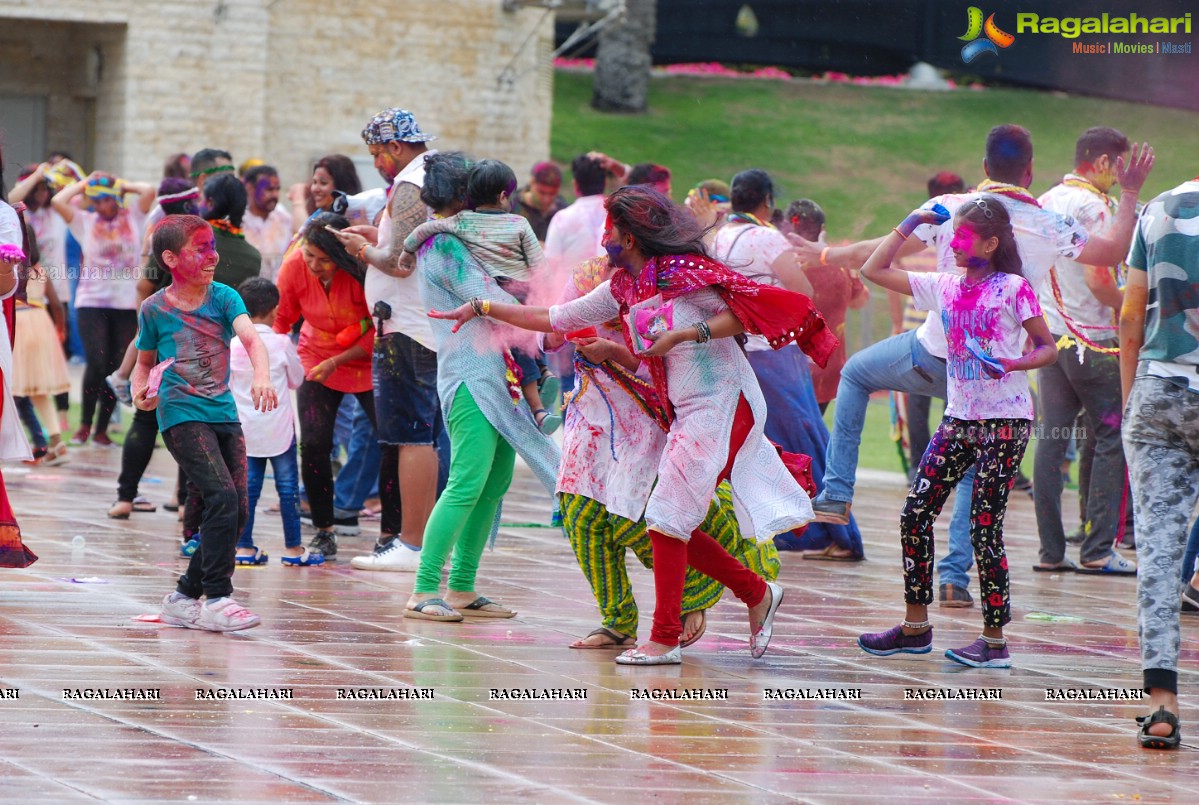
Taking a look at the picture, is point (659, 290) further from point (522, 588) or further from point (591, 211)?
point (591, 211)

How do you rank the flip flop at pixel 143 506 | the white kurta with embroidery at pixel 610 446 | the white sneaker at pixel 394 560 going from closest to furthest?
the white kurta with embroidery at pixel 610 446 < the white sneaker at pixel 394 560 < the flip flop at pixel 143 506

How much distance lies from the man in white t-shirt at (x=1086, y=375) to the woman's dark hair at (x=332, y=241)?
135 inches

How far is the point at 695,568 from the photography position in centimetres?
621

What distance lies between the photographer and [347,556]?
865cm

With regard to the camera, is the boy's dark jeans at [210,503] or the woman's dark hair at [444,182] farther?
the woman's dark hair at [444,182]

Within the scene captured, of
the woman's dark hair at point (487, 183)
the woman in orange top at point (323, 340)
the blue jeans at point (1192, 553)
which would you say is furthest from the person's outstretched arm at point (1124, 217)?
the woman in orange top at point (323, 340)

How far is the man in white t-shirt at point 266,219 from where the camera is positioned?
39.5ft

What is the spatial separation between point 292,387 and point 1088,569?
165 inches

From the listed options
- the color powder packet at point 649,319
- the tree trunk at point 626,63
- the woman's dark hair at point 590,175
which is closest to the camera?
the color powder packet at point 649,319

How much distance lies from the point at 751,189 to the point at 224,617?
3.85m

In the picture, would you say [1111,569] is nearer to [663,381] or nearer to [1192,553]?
[1192,553]

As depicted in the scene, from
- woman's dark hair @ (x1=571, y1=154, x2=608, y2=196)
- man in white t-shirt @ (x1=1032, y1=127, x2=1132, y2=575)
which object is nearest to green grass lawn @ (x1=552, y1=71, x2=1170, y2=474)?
woman's dark hair @ (x1=571, y1=154, x2=608, y2=196)

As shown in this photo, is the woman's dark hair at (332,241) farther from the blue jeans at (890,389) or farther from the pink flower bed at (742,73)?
the pink flower bed at (742,73)

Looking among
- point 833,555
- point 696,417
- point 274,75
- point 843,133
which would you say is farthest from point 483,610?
Answer: point 843,133
